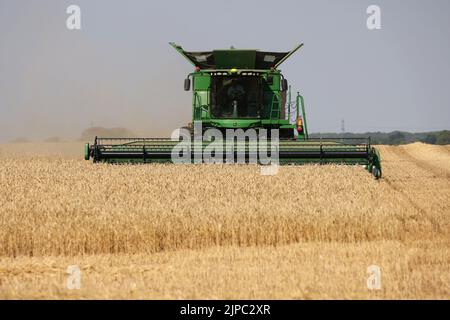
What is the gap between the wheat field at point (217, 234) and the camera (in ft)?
21.7

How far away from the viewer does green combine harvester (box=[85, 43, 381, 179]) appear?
12.8m

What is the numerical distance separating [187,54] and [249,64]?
116cm

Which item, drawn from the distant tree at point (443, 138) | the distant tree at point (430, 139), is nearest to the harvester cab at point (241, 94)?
the distant tree at point (443, 138)

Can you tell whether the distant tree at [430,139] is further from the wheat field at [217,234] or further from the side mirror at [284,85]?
the wheat field at [217,234]

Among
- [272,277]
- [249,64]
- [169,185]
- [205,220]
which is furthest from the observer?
[249,64]

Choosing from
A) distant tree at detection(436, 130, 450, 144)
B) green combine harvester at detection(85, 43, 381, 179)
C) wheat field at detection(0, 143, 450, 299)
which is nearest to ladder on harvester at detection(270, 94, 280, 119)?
green combine harvester at detection(85, 43, 381, 179)

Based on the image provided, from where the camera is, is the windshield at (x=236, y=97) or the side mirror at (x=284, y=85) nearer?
the side mirror at (x=284, y=85)

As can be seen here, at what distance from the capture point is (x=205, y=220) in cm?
910

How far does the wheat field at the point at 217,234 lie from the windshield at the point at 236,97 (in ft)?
5.20

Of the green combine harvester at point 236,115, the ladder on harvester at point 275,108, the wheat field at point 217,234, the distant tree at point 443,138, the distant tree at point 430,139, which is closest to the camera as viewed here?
the wheat field at point 217,234

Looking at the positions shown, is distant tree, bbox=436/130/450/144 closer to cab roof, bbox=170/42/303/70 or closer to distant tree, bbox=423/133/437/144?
distant tree, bbox=423/133/437/144

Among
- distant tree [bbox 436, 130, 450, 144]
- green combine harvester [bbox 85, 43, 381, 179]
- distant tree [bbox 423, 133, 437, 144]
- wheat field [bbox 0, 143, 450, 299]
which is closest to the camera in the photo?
wheat field [bbox 0, 143, 450, 299]
